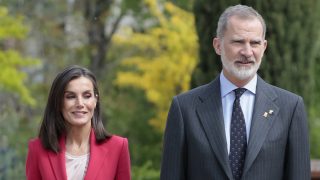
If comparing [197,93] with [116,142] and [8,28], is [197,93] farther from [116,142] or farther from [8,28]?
[8,28]

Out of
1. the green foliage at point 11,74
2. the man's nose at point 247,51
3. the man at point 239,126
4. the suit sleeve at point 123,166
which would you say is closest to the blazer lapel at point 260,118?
the man at point 239,126

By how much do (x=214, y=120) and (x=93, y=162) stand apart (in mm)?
724

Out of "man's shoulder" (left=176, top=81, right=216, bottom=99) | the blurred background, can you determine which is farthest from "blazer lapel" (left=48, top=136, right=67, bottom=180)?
the blurred background

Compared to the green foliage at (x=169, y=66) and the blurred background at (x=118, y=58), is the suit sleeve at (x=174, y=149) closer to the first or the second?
the blurred background at (x=118, y=58)

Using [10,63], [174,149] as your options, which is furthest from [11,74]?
→ [174,149]

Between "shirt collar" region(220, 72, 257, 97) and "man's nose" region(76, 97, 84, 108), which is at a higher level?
"shirt collar" region(220, 72, 257, 97)

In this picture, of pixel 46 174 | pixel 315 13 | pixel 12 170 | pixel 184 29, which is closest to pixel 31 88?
pixel 184 29

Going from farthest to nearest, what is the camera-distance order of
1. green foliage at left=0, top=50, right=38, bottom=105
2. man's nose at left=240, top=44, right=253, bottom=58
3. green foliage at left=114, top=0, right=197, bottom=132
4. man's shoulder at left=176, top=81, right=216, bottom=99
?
green foliage at left=114, top=0, right=197, bottom=132, green foliage at left=0, top=50, right=38, bottom=105, man's shoulder at left=176, top=81, right=216, bottom=99, man's nose at left=240, top=44, right=253, bottom=58

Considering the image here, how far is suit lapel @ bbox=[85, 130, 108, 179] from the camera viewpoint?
16.7 feet

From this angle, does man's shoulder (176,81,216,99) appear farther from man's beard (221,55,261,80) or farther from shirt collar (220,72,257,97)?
man's beard (221,55,261,80)

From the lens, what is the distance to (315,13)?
10.9 metres

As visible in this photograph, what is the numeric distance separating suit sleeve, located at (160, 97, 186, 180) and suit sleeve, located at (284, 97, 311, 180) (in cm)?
56

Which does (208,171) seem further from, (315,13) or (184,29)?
(184,29)

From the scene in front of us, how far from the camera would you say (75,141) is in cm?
522
